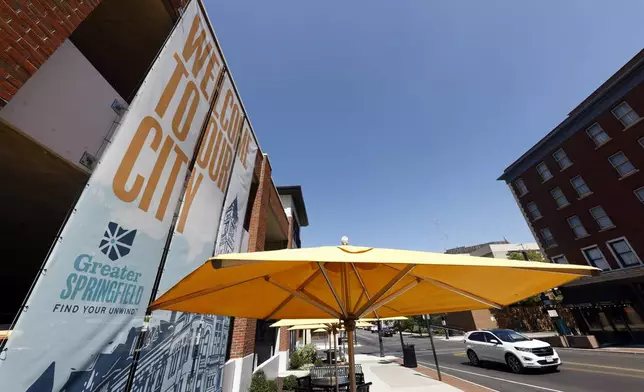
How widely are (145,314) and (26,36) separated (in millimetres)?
3817

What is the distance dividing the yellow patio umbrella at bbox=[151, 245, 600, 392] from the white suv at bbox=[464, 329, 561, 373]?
35.8 feet

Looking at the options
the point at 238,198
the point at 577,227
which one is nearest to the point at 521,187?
the point at 577,227

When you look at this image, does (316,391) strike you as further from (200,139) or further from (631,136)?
(631,136)

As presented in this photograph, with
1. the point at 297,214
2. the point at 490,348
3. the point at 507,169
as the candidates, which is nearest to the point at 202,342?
the point at 490,348

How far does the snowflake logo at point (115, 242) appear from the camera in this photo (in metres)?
3.49

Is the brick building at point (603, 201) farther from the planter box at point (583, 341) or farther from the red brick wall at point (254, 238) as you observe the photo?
the red brick wall at point (254, 238)

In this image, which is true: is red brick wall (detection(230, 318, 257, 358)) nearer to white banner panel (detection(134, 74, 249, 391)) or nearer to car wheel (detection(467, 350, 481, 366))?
white banner panel (detection(134, 74, 249, 391))

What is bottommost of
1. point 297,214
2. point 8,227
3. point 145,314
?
point 145,314

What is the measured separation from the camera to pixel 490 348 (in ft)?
44.5

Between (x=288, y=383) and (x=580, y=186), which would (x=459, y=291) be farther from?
(x=580, y=186)

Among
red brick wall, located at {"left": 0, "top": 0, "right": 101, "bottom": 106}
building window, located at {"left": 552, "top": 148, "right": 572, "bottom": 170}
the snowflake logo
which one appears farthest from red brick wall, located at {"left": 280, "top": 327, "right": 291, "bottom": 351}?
building window, located at {"left": 552, "top": 148, "right": 572, "bottom": 170}

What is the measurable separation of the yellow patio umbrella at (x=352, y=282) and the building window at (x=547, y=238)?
2962 cm

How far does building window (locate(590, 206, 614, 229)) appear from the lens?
2158cm

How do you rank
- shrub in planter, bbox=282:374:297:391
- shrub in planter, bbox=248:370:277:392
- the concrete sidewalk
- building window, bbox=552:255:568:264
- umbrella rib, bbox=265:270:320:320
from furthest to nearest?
building window, bbox=552:255:568:264, shrub in planter, bbox=282:374:297:391, the concrete sidewalk, shrub in planter, bbox=248:370:277:392, umbrella rib, bbox=265:270:320:320
